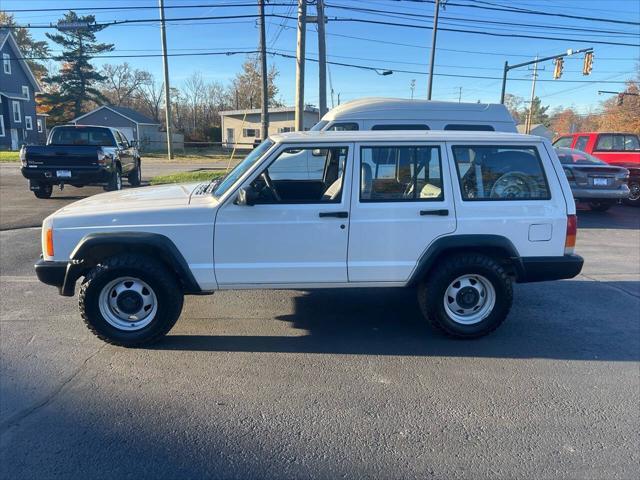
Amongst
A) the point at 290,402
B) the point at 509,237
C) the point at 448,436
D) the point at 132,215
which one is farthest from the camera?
the point at 509,237

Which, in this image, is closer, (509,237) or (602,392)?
(602,392)

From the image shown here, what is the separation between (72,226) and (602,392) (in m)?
4.34

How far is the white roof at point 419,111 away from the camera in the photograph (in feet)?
28.8

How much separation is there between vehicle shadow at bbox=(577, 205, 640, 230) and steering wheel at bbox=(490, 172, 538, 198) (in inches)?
275

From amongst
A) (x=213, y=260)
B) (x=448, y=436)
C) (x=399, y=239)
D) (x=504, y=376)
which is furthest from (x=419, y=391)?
(x=213, y=260)

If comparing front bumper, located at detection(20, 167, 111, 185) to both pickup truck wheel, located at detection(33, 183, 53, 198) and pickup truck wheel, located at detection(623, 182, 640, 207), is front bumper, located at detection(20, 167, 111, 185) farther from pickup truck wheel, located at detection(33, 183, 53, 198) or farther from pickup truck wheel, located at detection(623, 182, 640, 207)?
pickup truck wheel, located at detection(623, 182, 640, 207)

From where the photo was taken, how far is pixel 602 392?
11.3 ft

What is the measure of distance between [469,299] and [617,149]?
12.2 metres

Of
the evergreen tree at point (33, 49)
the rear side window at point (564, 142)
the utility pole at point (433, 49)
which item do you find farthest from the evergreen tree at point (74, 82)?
the rear side window at point (564, 142)

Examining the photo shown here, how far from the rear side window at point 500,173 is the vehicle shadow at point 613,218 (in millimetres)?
6962

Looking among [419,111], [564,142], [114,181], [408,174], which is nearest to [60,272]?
[408,174]

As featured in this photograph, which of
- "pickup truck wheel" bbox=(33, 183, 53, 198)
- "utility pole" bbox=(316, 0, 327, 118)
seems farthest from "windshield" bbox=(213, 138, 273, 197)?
"utility pole" bbox=(316, 0, 327, 118)

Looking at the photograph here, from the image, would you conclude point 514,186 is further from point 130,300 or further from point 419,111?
point 419,111

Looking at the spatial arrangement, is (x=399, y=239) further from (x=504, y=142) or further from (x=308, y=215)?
(x=504, y=142)
